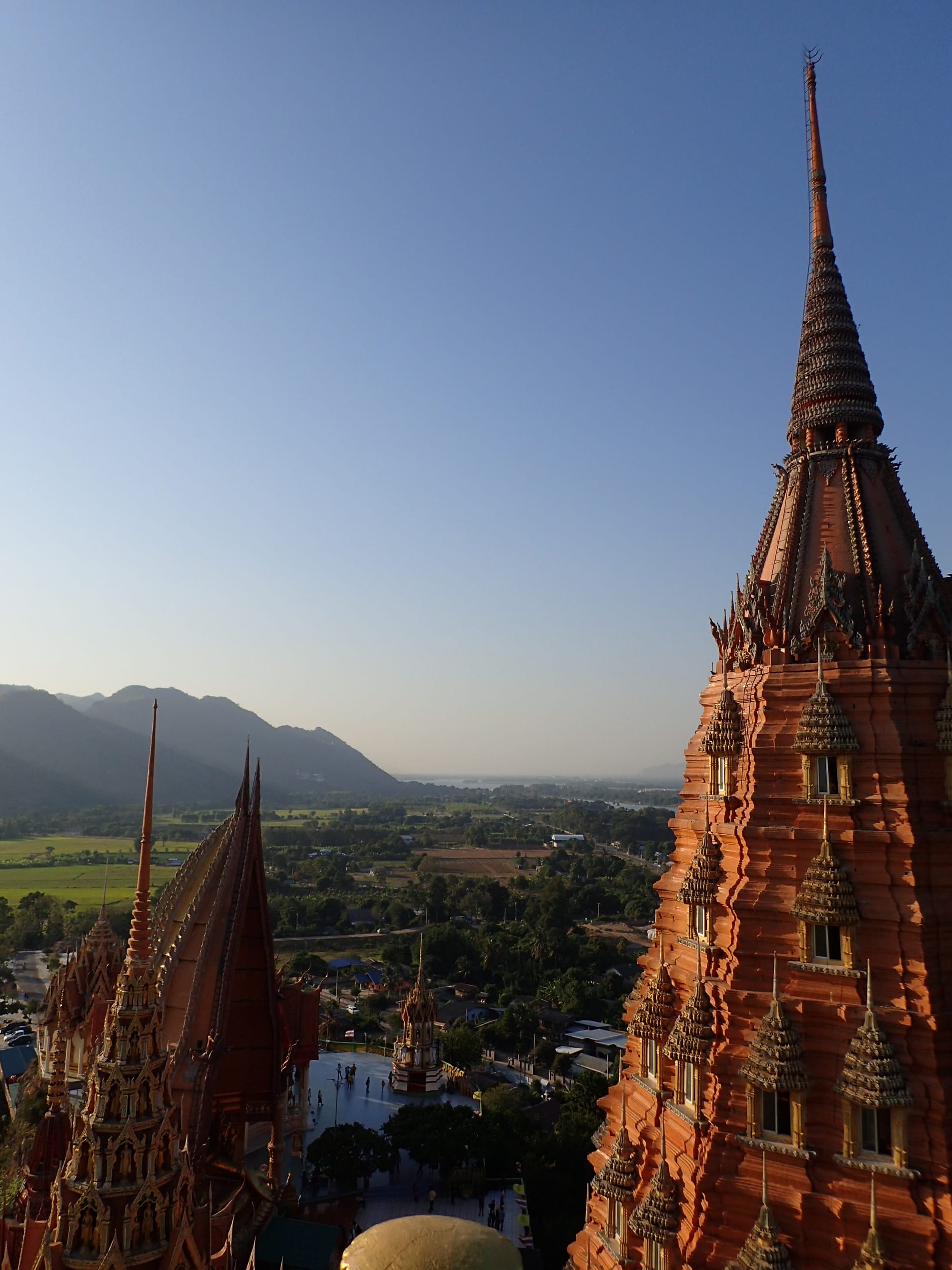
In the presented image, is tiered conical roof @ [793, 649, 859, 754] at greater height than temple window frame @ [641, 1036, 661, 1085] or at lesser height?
greater

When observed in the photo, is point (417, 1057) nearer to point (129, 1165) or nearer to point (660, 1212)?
point (660, 1212)

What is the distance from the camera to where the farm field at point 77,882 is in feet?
273

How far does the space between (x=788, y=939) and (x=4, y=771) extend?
729 feet

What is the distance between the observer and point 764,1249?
866cm

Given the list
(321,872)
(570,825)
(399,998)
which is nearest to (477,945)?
(399,998)

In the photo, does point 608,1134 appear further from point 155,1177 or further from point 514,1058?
point 514,1058

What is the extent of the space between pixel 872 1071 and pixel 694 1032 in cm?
201

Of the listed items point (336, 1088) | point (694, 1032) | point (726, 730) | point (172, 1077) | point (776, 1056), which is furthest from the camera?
point (336, 1088)

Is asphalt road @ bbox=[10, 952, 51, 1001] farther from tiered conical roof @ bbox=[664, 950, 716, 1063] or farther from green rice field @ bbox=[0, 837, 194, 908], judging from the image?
tiered conical roof @ bbox=[664, 950, 716, 1063]

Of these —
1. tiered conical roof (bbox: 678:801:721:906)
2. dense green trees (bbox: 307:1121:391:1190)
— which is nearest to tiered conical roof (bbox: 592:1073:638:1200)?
A: tiered conical roof (bbox: 678:801:721:906)

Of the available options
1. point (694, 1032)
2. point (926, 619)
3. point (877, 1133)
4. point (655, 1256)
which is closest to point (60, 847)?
point (655, 1256)

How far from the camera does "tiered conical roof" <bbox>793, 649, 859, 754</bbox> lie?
395 inches

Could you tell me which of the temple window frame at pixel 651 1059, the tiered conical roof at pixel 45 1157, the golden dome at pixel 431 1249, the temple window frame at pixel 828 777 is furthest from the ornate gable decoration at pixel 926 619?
the tiered conical roof at pixel 45 1157

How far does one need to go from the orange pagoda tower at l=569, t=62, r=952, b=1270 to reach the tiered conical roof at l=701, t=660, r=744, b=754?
29mm
